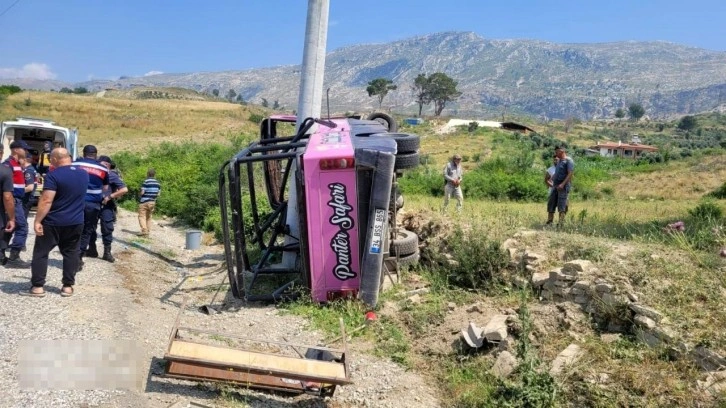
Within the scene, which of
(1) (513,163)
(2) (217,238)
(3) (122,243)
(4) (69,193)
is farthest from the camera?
(1) (513,163)

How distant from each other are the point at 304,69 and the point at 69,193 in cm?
410

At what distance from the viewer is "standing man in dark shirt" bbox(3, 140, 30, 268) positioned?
843 cm

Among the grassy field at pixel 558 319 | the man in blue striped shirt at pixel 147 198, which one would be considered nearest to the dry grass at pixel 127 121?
the man in blue striped shirt at pixel 147 198

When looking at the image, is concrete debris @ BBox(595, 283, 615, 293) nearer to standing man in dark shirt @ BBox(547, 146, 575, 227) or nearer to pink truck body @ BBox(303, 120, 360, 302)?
pink truck body @ BBox(303, 120, 360, 302)

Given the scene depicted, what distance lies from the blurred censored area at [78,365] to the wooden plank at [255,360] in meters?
0.42

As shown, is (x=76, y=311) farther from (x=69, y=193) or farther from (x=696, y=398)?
(x=696, y=398)

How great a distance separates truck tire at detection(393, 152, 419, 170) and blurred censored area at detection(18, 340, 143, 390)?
406 cm

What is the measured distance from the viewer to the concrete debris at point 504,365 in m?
5.27

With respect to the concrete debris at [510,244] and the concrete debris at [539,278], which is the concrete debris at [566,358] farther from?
the concrete debris at [510,244]

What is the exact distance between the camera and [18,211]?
8.61 metres

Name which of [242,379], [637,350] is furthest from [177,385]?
[637,350]

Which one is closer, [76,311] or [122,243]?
[76,311]

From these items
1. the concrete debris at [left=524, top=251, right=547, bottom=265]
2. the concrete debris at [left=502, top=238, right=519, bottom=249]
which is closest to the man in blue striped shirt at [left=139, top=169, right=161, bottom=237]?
the concrete debris at [left=502, top=238, right=519, bottom=249]

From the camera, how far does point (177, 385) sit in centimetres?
507
